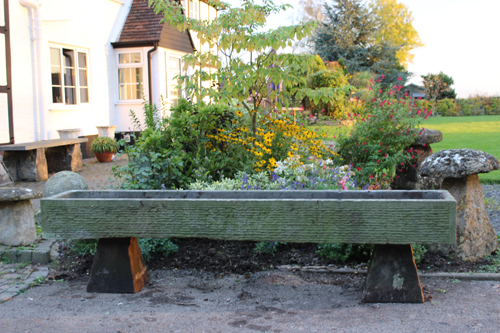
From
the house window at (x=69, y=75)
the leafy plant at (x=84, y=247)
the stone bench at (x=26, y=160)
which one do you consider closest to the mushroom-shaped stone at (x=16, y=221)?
the leafy plant at (x=84, y=247)

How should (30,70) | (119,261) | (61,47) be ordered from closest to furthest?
(119,261), (30,70), (61,47)

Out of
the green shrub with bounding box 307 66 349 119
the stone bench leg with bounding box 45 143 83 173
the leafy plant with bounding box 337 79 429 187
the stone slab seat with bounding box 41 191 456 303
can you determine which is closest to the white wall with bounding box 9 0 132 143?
the stone bench leg with bounding box 45 143 83 173

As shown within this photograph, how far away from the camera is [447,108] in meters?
34.0

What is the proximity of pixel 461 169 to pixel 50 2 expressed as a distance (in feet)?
32.3

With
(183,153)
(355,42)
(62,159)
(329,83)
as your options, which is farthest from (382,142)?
(355,42)

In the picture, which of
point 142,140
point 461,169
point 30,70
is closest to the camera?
point 461,169

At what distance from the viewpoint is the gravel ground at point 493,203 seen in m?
4.88

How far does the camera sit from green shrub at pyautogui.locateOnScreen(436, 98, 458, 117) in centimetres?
3384

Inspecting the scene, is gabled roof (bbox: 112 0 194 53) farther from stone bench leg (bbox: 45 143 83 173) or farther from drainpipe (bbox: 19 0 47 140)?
stone bench leg (bbox: 45 143 83 173)

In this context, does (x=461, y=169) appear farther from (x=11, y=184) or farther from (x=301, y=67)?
(x=11, y=184)

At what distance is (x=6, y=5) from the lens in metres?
8.62

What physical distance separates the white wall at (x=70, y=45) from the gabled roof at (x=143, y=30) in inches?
8.5

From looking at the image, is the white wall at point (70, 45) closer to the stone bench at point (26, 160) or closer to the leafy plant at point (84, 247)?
the stone bench at point (26, 160)

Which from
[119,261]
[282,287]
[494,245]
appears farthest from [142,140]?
[494,245]
